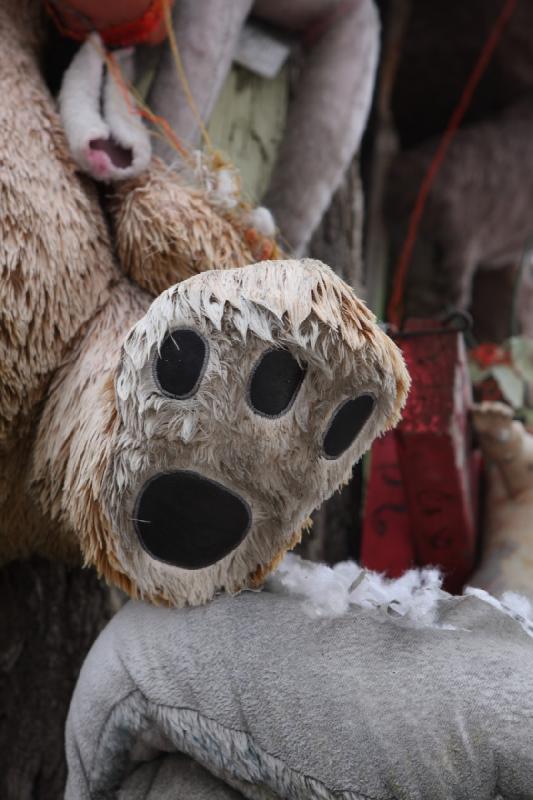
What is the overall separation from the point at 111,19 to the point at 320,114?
0.20 m

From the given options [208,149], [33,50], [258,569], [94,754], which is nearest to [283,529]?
[258,569]

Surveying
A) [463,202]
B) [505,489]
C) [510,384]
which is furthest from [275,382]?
[463,202]

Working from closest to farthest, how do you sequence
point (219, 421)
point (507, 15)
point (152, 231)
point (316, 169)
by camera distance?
point (219, 421), point (152, 231), point (316, 169), point (507, 15)

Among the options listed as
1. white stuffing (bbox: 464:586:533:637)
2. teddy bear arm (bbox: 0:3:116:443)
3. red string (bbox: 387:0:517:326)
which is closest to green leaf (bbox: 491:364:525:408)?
red string (bbox: 387:0:517:326)

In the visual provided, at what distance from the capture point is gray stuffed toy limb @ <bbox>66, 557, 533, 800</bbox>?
380mm

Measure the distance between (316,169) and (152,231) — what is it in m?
0.22

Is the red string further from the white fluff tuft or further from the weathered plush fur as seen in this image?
the white fluff tuft

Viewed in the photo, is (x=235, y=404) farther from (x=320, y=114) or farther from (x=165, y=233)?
(x=320, y=114)

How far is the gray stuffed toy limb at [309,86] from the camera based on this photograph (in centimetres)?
62

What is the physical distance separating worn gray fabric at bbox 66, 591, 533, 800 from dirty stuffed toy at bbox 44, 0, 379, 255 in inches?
12.4

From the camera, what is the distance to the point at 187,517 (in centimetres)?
42

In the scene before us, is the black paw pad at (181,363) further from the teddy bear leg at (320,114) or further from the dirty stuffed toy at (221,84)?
the teddy bear leg at (320,114)

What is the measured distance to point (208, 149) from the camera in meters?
0.56

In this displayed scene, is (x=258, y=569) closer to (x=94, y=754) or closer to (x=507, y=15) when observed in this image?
(x=94, y=754)
